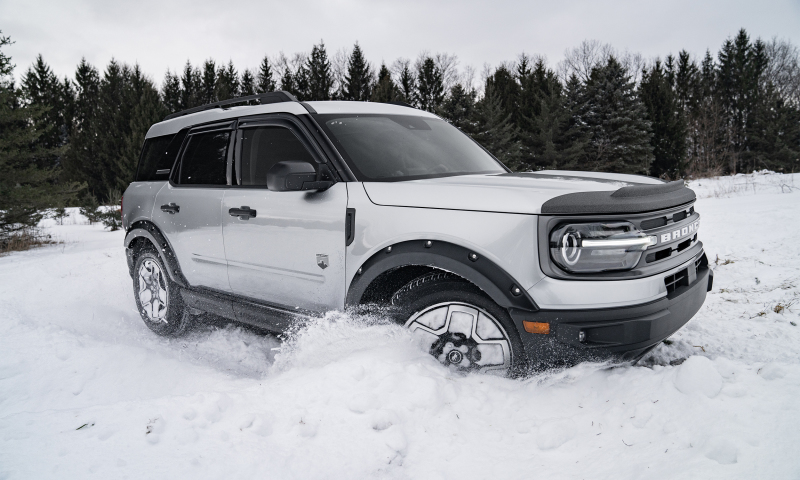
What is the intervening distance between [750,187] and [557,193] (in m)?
13.5

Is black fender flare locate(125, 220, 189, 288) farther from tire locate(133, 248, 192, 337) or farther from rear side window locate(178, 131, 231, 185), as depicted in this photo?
rear side window locate(178, 131, 231, 185)

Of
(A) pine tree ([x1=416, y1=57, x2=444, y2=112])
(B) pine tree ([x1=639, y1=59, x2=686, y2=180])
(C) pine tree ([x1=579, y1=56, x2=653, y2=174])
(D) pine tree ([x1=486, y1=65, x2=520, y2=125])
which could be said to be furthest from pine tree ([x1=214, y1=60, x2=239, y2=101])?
(B) pine tree ([x1=639, y1=59, x2=686, y2=180])

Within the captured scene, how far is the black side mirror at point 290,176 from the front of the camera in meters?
2.92

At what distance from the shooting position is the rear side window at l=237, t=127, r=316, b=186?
3.48 meters

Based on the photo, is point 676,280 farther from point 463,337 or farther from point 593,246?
point 463,337

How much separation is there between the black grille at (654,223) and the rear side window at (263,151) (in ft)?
6.79

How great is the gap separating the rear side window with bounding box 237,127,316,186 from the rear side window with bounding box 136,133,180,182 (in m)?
1.08

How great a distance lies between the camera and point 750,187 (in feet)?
42.8

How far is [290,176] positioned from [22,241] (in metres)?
11.5

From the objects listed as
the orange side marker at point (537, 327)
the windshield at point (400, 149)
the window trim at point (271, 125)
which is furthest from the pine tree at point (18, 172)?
the orange side marker at point (537, 327)

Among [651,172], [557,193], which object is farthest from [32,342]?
[651,172]

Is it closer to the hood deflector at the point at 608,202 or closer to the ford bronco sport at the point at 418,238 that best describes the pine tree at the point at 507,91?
the ford bronco sport at the point at 418,238

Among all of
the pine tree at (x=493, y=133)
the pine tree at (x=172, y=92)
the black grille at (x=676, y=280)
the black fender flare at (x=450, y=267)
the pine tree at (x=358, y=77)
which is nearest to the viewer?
the black fender flare at (x=450, y=267)

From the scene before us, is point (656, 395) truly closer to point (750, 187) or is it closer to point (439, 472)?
point (439, 472)
